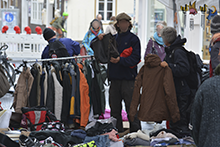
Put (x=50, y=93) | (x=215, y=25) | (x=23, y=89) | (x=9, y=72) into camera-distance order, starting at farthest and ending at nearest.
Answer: (x=9, y=72) < (x=50, y=93) < (x=23, y=89) < (x=215, y=25)

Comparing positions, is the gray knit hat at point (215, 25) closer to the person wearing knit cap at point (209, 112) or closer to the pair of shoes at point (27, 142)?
the person wearing knit cap at point (209, 112)

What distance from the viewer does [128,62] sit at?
479cm

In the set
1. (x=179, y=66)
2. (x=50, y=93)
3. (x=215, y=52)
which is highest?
(x=215, y=52)

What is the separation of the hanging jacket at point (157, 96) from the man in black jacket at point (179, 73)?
0.12m

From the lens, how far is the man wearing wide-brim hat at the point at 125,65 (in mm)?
4848

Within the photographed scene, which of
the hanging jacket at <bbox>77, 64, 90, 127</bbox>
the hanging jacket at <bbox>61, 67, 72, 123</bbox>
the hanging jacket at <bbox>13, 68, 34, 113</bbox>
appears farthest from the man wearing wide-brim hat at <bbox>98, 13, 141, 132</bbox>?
the hanging jacket at <bbox>13, 68, 34, 113</bbox>

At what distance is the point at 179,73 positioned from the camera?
14.1 feet

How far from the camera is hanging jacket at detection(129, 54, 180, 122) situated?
14.2 ft

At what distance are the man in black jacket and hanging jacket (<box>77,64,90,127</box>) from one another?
1497 millimetres

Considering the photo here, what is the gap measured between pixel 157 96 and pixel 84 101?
1.42 meters

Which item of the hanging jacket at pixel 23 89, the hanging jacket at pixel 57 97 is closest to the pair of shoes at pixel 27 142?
the hanging jacket at pixel 23 89

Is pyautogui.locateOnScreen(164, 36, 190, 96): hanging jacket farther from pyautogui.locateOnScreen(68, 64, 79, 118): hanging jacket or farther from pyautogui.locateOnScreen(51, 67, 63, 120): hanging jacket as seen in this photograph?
pyautogui.locateOnScreen(51, 67, 63, 120): hanging jacket

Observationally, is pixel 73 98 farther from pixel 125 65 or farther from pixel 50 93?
pixel 125 65

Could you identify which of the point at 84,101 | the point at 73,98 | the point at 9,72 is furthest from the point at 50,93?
the point at 9,72
